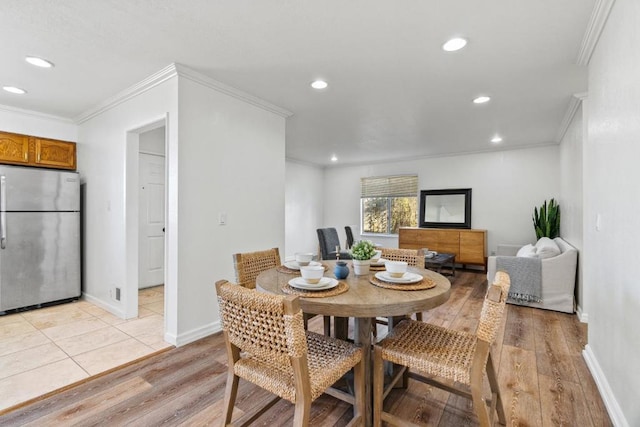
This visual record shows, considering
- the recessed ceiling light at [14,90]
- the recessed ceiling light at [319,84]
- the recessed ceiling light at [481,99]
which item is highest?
the recessed ceiling light at [481,99]

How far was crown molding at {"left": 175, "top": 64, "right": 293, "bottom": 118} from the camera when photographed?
2594 millimetres

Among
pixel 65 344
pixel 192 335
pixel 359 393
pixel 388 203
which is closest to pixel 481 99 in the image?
pixel 359 393

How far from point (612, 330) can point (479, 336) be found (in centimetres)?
110

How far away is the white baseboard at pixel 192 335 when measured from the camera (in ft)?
8.57

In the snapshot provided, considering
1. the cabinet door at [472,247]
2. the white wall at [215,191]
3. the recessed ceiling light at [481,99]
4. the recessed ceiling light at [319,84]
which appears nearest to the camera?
the white wall at [215,191]

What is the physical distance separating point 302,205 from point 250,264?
5146 mm

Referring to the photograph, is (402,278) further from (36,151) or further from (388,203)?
(388,203)

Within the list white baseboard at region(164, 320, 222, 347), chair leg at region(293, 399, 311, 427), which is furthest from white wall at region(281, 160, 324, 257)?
chair leg at region(293, 399, 311, 427)

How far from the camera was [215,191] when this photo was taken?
2.87m

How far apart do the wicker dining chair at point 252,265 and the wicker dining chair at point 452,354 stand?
27.7 inches

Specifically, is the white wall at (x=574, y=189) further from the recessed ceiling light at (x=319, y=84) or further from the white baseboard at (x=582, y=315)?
the recessed ceiling light at (x=319, y=84)

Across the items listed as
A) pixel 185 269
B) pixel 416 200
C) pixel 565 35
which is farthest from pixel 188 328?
pixel 416 200

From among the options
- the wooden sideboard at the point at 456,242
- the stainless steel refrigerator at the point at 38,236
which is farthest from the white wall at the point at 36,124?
the wooden sideboard at the point at 456,242

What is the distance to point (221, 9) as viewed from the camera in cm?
184
